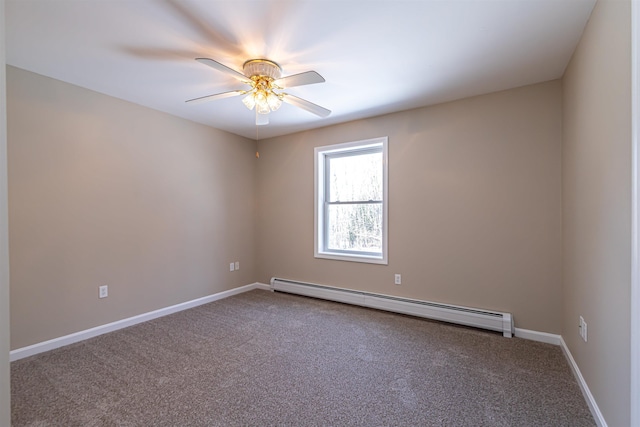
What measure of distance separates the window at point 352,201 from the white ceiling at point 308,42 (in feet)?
3.53

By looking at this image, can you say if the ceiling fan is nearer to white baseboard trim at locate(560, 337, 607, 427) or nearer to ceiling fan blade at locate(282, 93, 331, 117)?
ceiling fan blade at locate(282, 93, 331, 117)

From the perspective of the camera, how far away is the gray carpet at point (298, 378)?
1764mm

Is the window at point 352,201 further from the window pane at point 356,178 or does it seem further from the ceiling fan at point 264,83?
the ceiling fan at point 264,83

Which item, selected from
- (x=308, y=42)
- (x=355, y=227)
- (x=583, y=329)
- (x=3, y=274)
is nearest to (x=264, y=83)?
(x=308, y=42)

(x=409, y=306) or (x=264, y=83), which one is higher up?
(x=264, y=83)

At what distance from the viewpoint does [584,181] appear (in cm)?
198

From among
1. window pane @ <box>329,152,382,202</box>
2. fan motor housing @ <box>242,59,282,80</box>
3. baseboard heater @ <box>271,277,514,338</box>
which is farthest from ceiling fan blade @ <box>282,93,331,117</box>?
baseboard heater @ <box>271,277,514,338</box>

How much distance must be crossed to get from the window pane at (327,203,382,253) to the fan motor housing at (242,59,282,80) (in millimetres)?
2171

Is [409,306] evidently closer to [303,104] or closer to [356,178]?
[356,178]

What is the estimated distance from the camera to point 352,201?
4098 mm

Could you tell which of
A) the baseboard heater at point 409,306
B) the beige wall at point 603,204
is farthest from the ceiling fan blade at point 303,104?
the baseboard heater at point 409,306

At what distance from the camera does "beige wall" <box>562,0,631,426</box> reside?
53.8 inches

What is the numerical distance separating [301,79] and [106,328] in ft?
10.3

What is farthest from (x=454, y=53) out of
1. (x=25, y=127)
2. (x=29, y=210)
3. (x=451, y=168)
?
(x=29, y=210)
